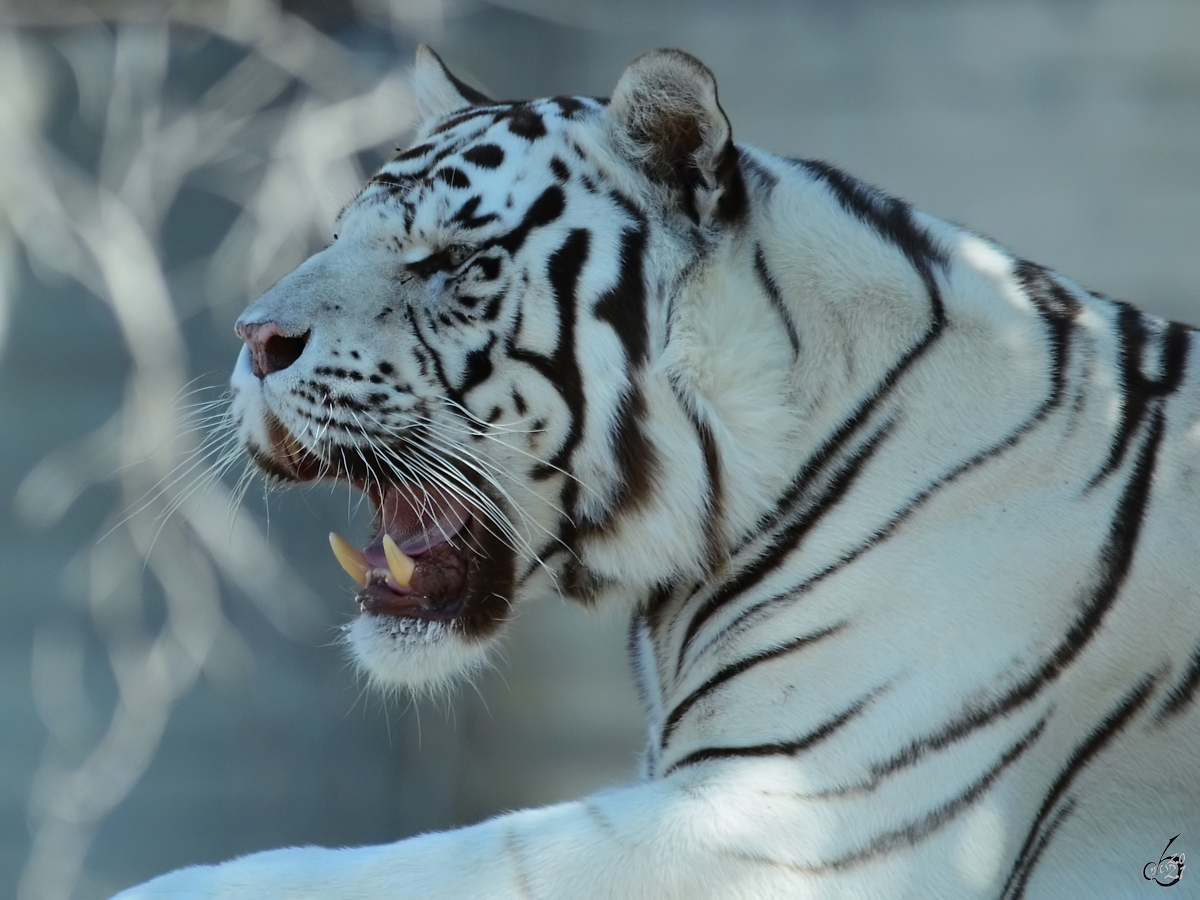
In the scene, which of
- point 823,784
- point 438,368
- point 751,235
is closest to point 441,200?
point 438,368

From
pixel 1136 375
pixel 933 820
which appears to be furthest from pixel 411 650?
pixel 1136 375

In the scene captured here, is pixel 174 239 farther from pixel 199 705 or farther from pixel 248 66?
pixel 199 705

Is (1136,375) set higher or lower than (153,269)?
higher

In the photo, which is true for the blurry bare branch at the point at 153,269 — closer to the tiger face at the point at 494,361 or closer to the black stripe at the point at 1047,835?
the tiger face at the point at 494,361

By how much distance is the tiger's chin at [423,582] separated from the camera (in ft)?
3.92

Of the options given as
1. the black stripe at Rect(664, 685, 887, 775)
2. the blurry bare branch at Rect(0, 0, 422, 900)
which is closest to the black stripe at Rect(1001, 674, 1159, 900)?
the black stripe at Rect(664, 685, 887, 775)

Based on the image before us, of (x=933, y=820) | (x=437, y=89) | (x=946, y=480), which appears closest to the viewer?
(x=933, y=820)

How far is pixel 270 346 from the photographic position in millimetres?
1140

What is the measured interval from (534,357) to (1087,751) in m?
0.59

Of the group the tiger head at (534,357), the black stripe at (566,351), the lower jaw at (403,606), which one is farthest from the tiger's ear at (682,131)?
the lower jaw at (403,606)

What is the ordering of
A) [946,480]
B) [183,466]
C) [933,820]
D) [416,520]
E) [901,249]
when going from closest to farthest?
[933,820], [946,480], [901,249], [416,520], [183,466]

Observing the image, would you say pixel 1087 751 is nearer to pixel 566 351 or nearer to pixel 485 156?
pixel 566 351

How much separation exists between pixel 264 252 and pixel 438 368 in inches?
→ 64.1

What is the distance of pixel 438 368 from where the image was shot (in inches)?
45.0
